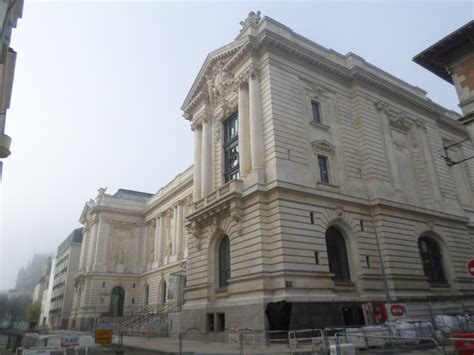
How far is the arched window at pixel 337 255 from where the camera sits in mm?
25283

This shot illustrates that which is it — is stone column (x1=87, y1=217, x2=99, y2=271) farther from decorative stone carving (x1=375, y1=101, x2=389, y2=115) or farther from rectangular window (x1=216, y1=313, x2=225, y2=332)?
decorative stone carving (x1=375, y1=101, x2=389, y2=115)

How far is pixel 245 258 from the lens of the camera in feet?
78.8

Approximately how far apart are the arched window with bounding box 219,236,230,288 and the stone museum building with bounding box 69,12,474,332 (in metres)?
0.15

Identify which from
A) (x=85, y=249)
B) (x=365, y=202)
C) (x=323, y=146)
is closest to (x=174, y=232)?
(x=85, y=249)

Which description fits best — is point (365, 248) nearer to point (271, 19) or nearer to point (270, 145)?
point (270, 145)

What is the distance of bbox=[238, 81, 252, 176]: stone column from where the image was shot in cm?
2678

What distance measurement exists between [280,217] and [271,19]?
1624 centimetres

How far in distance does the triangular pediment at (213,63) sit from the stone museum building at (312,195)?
16cm

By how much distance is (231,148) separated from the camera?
102 feet

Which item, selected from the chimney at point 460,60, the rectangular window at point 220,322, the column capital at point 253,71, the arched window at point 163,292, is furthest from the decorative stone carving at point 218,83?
the arched window at point 163,292

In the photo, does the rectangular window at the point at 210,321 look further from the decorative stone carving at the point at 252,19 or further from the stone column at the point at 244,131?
the decorative stone carving at the point at 252,19

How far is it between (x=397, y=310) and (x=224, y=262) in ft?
39.5

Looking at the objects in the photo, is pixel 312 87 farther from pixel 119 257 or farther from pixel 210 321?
pixel 119 257

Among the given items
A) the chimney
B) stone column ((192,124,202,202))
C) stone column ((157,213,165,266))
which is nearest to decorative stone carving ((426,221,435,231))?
the chimney
